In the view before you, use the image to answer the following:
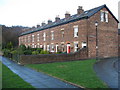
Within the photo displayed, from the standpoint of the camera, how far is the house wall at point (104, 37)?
2398cm

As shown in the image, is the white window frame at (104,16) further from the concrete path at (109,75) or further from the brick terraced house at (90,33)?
the concrete path at (109,75)

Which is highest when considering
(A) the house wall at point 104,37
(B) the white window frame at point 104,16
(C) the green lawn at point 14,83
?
(B) the white window frame at point 104,16

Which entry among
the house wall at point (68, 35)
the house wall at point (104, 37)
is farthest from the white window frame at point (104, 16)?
the house wall at point (68, 35)

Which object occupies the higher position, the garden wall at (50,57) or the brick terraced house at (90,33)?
the brick terraced house at (90,33)

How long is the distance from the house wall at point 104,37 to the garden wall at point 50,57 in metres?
1.96

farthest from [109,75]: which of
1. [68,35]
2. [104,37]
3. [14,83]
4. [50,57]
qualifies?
[68,35]

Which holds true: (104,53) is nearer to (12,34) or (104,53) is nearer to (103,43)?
(103,43)

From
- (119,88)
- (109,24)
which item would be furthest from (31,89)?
(109,24)

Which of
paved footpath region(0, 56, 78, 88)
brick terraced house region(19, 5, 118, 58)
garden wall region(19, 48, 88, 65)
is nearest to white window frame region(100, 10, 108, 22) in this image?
brick terraced house region(19, 5, 118, 58)

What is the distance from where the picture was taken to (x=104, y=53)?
84.0 ft

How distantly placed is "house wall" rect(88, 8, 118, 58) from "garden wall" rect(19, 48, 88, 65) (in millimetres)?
1964

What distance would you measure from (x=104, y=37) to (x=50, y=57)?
39.2ft

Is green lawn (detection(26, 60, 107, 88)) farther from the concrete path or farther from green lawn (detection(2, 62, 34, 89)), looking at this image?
green lawn (detection(2, 62, 34, 89))

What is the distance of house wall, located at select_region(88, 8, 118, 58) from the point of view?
24.0 m
